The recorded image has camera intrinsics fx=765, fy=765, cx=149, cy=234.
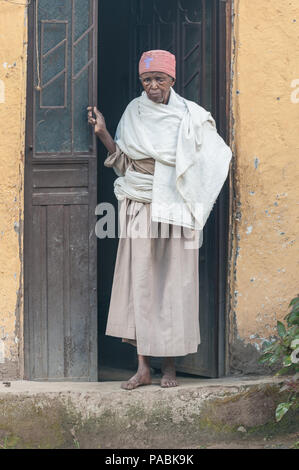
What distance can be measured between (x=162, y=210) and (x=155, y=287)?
17.5 inches

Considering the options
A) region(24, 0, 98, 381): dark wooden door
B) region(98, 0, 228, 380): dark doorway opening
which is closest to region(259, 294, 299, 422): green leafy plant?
region(98, 0, 228, 380): dark doorway opening

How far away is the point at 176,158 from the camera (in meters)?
4.16

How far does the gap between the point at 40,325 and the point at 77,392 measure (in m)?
0.50

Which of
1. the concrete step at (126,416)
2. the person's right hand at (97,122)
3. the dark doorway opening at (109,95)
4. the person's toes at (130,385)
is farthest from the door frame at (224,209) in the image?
the dark doorway opening at (109,95)

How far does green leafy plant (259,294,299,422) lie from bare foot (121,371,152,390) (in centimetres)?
64

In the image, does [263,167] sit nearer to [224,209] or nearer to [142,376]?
[224,209]

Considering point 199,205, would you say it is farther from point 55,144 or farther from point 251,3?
point 251,3

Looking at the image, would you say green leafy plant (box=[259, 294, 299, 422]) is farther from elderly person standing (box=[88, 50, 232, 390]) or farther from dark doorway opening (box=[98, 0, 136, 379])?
dark doorway opening (box=[98, 0, 136, 379])

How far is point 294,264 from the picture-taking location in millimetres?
4574

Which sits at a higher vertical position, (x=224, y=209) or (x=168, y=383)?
(x=224, y=209)

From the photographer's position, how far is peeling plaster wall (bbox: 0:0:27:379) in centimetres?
432

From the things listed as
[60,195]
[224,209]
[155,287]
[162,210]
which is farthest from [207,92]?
[155,287]

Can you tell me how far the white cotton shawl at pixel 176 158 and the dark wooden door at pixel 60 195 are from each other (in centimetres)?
30
